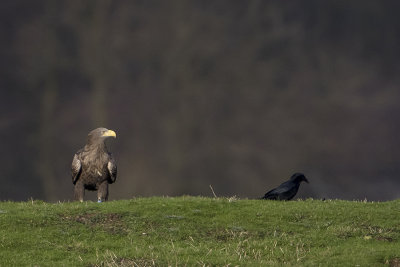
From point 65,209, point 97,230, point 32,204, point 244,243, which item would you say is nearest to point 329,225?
point 244,243

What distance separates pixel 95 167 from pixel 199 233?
873cm

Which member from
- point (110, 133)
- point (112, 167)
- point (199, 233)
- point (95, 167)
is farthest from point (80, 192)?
point (199, 233)

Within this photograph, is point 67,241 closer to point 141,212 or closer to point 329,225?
point 141,212

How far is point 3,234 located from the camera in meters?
20.1

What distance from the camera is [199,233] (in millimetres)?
20828

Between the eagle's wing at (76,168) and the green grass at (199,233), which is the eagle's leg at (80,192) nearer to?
the eagle's wing at (76,168)

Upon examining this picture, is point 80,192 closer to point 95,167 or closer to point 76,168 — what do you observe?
point 76,168

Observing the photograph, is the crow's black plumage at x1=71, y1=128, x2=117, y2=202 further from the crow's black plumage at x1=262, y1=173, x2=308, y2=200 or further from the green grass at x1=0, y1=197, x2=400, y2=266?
the crow's black plumage at x1=262, y1=173, x2=308, y2=200

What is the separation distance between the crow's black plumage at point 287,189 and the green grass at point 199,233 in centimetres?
148

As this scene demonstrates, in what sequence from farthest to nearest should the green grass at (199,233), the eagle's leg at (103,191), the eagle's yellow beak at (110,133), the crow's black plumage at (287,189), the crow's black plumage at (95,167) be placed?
the eagle's yellow beak at (110,133) → the eagle's leg at (103,191) → the crow's black plumage at (95,167) → the crow's black plumage at (287,189) → the green grass at (199,233)

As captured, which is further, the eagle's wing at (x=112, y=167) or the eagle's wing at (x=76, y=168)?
the eagle's wing at (x=76, y=168)

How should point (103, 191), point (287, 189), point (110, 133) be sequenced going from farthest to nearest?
point (287, 189) < point (110, 133) < point (103, 191)

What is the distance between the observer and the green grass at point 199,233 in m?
17.0

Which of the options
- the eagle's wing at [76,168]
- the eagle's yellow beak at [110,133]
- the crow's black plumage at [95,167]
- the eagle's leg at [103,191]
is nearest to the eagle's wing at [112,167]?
the crow's black plumage at [95,167]
